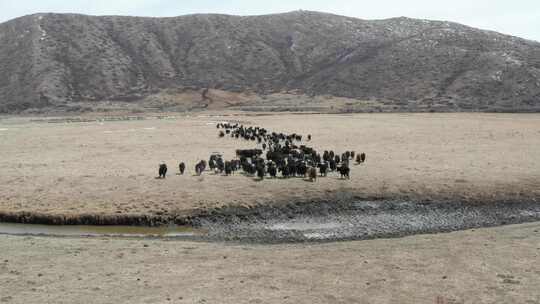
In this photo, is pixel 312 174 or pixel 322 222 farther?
pixel 312 174

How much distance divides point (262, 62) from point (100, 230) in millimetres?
136885

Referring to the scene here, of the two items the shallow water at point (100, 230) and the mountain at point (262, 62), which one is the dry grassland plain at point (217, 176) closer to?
the shallow water at point (100, 230)

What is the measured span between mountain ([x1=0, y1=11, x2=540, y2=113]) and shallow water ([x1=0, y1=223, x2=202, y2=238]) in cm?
8752

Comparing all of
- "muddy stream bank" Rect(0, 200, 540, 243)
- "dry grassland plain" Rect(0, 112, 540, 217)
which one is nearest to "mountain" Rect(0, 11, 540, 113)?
"dry grassland plain" Rect(0, 112, 540, 217)

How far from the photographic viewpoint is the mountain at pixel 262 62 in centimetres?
12088

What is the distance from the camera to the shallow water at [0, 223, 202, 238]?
20906 millimetres

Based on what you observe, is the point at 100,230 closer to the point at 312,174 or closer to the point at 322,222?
the point at 322,222

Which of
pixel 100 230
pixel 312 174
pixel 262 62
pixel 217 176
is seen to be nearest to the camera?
pixel 100 230

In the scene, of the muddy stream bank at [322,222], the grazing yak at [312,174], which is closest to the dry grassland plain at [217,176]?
the grazing yak at [312,174]

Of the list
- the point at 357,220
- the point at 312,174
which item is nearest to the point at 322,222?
the point at 357,220

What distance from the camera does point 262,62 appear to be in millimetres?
155375

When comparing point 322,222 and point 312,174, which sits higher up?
point 312,174

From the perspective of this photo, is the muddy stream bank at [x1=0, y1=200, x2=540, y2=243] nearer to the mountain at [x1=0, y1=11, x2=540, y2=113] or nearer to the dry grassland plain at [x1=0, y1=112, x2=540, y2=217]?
the dry grassland plain at [x1=0, y1=112, x2=540, y2=217]

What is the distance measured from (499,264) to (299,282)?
5.77 m
